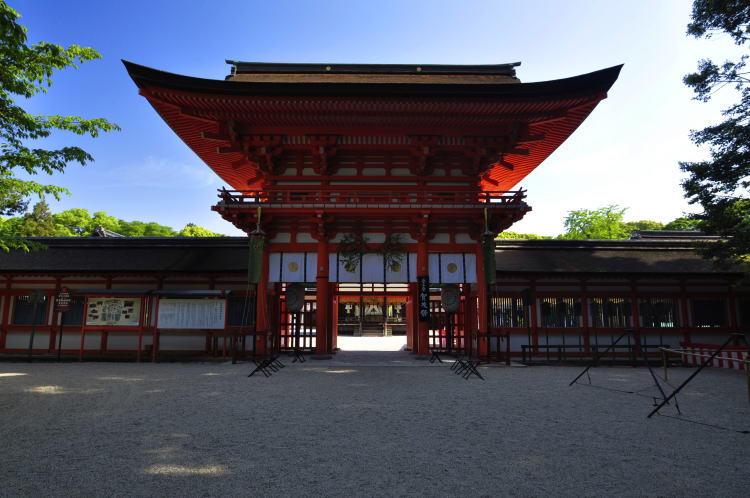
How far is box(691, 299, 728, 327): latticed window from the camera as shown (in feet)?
51.1

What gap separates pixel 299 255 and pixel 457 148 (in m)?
7.00

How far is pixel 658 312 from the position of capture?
1552cm

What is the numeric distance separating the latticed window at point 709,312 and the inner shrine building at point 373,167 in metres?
8.80

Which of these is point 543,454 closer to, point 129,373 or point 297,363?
point 297,363

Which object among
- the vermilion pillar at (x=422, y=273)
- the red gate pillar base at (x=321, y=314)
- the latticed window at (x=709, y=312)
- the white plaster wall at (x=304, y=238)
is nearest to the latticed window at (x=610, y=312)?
the latticed window at (x=709, y=312)

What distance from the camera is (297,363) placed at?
12.7 m

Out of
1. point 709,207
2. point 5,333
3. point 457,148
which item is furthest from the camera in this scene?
point 5,333

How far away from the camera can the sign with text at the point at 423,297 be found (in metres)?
13.3

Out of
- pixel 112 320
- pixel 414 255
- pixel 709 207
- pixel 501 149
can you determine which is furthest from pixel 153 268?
pixel 709 207

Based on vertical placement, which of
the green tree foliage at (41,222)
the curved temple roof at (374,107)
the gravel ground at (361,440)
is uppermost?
the green tree foliage at (41,222)

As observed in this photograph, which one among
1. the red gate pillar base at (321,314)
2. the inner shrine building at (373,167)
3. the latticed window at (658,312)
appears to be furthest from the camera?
the latticed window at (658,312)

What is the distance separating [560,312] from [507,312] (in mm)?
2133

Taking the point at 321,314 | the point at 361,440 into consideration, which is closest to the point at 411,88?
the point at 321,314

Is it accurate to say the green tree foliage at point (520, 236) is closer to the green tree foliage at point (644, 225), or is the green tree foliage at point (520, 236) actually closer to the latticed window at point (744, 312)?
the green tree foliage at point (644, 225)
